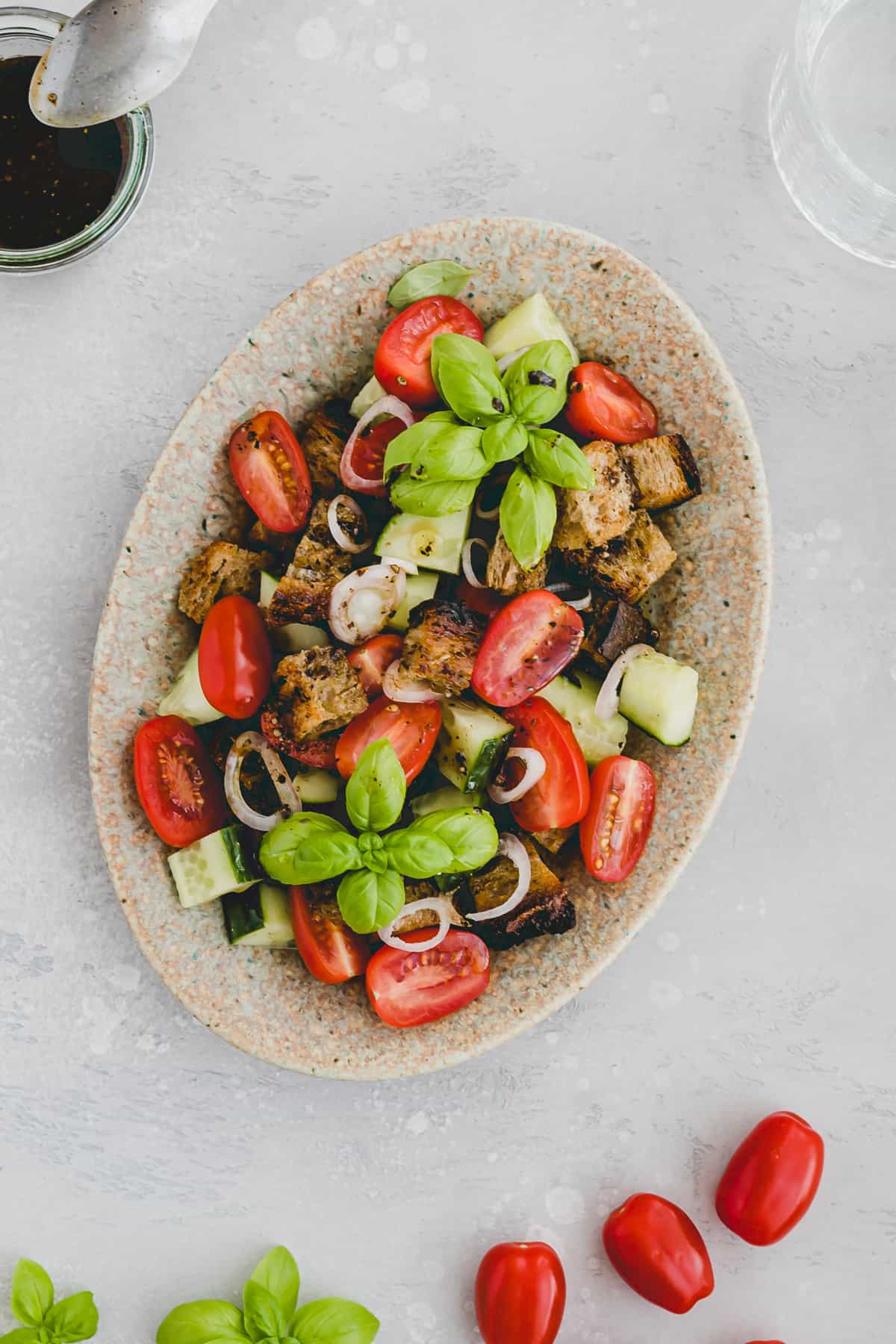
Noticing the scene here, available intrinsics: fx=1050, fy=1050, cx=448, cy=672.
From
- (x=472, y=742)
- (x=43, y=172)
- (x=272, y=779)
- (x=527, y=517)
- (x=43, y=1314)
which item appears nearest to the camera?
(x=527, y=517)

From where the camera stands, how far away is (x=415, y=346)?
2.10 m

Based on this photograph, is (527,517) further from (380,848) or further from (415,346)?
(380,848)

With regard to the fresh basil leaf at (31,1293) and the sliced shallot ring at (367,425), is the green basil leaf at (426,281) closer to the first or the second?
the sliced shallot ring at (367,425)

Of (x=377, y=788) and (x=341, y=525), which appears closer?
(x=377, y=788)

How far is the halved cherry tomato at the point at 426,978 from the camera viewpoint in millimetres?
2113

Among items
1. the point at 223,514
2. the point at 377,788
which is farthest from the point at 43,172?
the point at 377,788

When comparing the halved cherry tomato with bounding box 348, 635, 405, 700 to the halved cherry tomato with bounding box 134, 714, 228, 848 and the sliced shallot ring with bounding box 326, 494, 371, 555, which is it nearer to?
the sliced shallot ring with bounding box 326, 494, 371, 555

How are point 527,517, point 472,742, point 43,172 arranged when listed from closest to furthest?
point 527,517, point 472,742, point 43,172

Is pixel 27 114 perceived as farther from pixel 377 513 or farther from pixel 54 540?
pixel 377 513

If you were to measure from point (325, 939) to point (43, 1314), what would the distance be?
1.17m

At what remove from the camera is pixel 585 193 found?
2.46m

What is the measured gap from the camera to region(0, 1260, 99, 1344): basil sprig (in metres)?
2.35

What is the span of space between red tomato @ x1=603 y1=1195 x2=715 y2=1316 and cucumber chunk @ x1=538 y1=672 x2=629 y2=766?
3.62 feet

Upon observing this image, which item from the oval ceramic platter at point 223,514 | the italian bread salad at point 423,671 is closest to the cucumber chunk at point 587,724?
the italian bread salad at point 423,671
